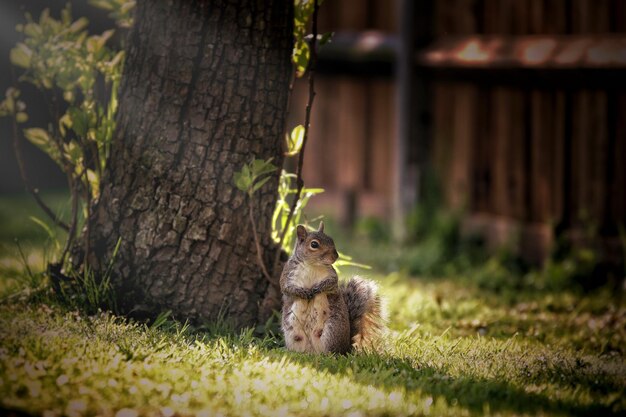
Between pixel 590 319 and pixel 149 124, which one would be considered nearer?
pixel 149 124

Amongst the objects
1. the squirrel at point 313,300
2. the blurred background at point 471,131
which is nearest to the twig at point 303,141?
the squirrel at point 313,300

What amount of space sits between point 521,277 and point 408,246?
5.33ft

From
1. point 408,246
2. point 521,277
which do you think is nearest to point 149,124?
point 521,277

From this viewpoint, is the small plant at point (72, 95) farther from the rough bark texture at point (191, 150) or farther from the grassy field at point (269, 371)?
the grassy field at point (269, 371)

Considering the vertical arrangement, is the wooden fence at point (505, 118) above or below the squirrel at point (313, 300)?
above

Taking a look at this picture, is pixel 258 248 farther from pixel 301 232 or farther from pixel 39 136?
pixel 39 136

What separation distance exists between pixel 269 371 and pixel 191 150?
1.42 metres

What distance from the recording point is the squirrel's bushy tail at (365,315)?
221 inches

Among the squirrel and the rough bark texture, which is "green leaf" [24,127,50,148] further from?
the squirrel

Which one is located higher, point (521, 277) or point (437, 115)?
point (437, 115)

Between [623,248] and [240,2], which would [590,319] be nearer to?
[623,248]

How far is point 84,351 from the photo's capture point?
195 inches

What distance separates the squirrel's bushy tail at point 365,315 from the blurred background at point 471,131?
3.55 meters

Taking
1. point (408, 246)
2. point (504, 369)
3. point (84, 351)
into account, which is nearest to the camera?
point (84, 351)
